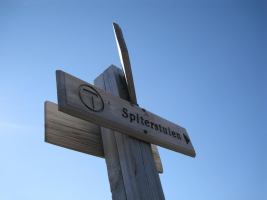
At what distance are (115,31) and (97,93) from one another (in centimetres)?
38

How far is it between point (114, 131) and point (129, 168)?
20 centimetres

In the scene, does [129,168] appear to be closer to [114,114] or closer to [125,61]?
[114,114]

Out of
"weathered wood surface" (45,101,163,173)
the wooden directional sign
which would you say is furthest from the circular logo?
"weathered wood surface" (45,101,163,173)

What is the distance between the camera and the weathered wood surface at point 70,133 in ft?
3.80

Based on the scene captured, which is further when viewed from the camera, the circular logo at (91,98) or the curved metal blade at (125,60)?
the curved metal blade at (125,60)

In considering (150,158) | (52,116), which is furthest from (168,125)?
(52,116)

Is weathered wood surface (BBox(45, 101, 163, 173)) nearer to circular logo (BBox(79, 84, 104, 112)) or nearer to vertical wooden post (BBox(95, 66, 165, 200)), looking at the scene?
vertical wooden post (BBox(95, 66, 165, 200))

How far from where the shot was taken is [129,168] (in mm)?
1164

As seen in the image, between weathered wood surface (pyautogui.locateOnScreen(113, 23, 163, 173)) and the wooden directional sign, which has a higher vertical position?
weathered wood surface (pyautogui.locateOnScreen(113, 23, 163, 173))

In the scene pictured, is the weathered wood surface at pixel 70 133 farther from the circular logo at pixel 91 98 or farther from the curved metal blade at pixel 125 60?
the curved metal blade at pixel 125 60

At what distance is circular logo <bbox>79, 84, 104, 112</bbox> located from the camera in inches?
44.7

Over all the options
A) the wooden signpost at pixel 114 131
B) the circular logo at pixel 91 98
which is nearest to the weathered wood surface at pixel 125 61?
the wooden signpost at pixel 114 131

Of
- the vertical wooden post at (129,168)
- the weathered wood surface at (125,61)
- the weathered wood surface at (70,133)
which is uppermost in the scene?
→ the weathered wood surface at (125,61)

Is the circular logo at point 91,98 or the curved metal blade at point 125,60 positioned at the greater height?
the curved metal blade at point 125,60
